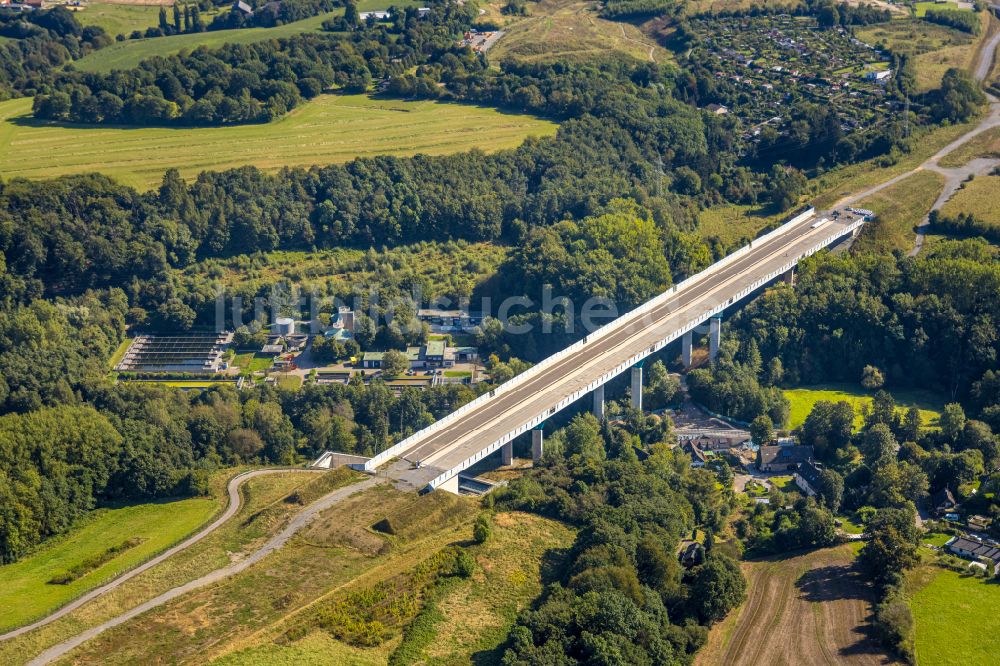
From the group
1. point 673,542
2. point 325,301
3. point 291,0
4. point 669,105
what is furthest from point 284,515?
point 291,0

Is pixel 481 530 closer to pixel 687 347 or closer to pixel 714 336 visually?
pixel 687 347

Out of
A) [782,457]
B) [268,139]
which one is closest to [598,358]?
[782,457]

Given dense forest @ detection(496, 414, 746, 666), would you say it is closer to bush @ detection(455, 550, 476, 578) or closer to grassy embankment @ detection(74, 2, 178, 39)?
bush @ detection(455, 550, 476, 578)

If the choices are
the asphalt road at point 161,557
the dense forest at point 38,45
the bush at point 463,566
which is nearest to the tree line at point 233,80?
the dense forest at point 38,45

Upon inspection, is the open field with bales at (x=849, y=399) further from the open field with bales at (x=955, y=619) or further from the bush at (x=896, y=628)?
the bush at (x=896, y=628)

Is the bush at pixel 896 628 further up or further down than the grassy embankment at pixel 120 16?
further down

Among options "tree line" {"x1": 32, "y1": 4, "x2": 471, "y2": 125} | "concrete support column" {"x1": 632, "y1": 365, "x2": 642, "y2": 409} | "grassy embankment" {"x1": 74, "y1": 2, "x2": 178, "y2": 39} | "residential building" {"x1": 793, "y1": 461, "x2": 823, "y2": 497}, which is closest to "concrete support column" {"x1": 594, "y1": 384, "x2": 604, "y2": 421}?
"concrete support column" {"x1": 632, "y1": 365, "x2": 642, "y2": 409}
